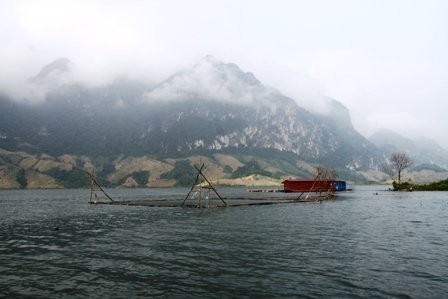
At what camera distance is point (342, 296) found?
29.9 m

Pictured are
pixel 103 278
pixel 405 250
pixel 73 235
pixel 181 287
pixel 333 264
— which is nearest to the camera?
pixel 181 287

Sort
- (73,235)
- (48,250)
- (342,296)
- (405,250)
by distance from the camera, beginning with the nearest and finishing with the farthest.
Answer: (342,296) < (405,250) < (48,250) < (73,235)

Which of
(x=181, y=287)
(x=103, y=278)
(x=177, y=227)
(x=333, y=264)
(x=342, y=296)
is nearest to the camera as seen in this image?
(x=342, y=296)

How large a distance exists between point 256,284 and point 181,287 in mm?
6211

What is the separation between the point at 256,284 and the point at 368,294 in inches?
346

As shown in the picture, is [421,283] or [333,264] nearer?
[421,283]

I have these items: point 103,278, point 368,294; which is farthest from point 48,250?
point 368,294

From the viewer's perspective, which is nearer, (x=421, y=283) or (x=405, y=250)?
(x=421, y=283)

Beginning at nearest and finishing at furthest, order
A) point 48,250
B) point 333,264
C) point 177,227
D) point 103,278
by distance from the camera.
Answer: point 103,278
point 333,264
point 48,250
point 177,227

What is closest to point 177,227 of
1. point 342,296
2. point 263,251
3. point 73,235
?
point 73,235

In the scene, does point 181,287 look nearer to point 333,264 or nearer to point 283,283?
point 283,283

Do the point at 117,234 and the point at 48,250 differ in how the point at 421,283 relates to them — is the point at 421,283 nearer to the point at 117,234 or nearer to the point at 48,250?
the point at 48,250

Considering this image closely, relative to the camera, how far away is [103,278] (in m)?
36.6

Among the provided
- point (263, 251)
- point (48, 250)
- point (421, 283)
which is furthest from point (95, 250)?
point (421, 283)
